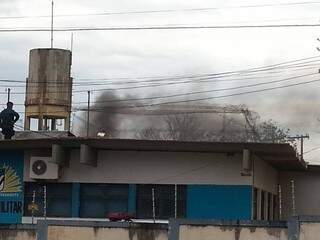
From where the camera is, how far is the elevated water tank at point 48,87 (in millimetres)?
35812

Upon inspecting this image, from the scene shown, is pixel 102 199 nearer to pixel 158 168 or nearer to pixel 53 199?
pixel 53 199

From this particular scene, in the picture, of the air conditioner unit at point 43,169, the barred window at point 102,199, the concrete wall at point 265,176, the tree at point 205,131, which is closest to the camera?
the air conditioner unit at point 43,169

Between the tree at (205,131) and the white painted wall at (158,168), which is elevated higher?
the tree at (205,131)

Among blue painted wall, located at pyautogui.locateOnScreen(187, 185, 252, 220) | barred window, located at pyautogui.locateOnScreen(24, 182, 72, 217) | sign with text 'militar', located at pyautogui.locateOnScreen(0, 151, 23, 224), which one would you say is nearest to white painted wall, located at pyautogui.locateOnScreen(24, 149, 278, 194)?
blue painted wall, located at pyautogui.locateOnScreen(187, 185, 252, 220)

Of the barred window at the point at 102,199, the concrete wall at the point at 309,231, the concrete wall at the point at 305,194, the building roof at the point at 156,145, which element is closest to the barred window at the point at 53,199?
the barred window at the point at 102,199

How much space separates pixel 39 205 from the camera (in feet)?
77.8

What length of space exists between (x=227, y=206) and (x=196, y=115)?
22165 millimetres

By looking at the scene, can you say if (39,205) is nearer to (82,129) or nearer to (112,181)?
(112,181)

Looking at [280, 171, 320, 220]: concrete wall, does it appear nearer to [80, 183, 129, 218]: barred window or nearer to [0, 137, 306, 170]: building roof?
[0, 137, 306, 170]: building roof

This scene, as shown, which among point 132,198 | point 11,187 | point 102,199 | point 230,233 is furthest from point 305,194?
point 230,233

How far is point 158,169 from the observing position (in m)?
23.2

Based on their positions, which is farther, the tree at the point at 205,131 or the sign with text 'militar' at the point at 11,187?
the tree at the point at 205,131

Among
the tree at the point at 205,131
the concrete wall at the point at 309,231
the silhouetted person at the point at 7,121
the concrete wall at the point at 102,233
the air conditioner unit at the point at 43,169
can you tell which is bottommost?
the concrete wall at the point at 102,233

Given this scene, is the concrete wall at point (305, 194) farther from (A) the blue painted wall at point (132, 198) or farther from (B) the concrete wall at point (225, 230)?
(B) the concrete wall at point (225, 230)
